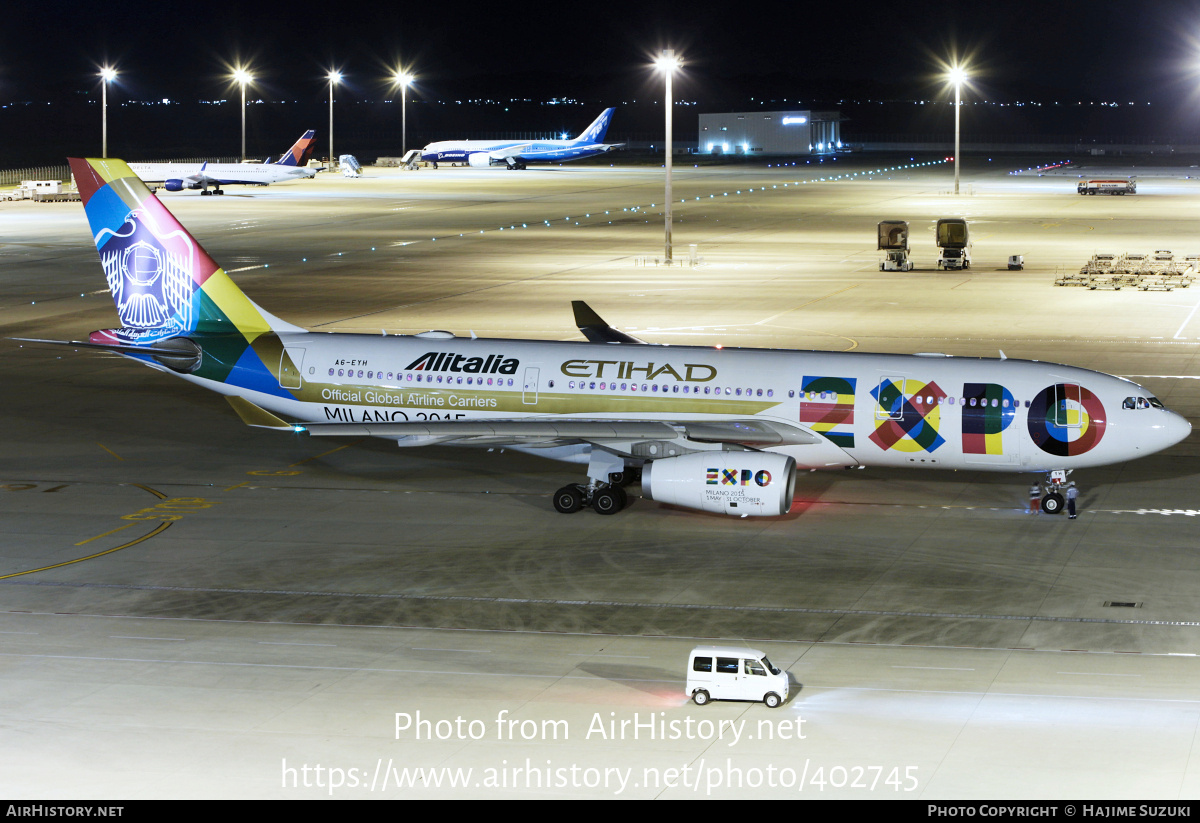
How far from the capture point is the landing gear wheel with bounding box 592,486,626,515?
34.2 meters

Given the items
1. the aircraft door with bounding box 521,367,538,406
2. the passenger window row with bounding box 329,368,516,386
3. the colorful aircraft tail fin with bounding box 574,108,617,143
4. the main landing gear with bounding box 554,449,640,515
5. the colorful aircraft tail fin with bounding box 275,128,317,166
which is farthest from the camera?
the colorful aircraft tail fin with bounding box 574,108,617,143

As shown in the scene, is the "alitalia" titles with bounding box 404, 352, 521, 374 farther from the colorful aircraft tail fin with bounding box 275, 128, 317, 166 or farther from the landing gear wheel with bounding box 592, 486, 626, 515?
the colorful aircraft tail fin with bounding box 275, 128, 317, 166

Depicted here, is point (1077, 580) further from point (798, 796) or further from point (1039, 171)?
point (1039, 171)

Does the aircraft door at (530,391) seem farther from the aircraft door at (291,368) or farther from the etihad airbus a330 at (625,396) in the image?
the aircraft door at (291,368)

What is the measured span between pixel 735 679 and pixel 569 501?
12.7m

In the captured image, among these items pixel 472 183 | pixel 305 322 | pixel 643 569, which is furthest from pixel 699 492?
pixel 472 183

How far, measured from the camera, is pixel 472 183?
167 meters

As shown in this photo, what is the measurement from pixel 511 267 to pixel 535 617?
60752 mm

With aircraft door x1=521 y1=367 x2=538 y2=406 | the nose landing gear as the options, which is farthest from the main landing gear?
the nose landing gear

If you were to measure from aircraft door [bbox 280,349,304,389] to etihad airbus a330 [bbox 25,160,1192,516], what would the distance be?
0.04 meters

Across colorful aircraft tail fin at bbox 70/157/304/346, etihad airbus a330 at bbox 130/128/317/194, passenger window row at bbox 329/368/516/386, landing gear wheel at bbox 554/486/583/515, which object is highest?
etihad airbus a330 at bbox 130/128/317/194

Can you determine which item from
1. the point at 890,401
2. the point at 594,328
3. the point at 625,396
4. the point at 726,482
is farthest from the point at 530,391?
the point at 890,401

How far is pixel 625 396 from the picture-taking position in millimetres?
35469

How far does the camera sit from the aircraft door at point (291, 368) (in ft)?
123
